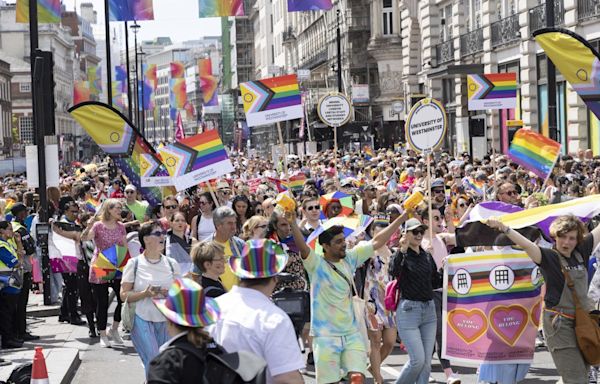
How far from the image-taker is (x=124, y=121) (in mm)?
19547

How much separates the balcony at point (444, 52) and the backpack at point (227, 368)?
38919 mm

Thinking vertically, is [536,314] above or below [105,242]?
below

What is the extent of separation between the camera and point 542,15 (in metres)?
33.1

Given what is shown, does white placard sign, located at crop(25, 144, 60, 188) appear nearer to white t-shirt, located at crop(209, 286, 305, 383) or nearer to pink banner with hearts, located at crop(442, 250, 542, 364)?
pink banner with hearts, located at crop(442, 250, 542, 364)

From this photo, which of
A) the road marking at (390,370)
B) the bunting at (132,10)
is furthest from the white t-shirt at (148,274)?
the bunting at (132,10)

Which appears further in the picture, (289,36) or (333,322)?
(289,36)

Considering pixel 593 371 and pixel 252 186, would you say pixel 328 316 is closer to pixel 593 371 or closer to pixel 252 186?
pixel 593 371

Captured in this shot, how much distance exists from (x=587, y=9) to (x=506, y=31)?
22.2 feet

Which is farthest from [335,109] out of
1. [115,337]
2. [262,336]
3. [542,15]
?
[262,336]

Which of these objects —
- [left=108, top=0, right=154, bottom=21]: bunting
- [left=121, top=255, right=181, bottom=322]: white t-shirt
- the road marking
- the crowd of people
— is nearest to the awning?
[left=108, top=0, right=154, bottom=21]: bunting

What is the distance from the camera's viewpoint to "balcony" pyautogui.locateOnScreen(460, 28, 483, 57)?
132ft

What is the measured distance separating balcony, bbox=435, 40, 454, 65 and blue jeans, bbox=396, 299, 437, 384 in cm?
3419

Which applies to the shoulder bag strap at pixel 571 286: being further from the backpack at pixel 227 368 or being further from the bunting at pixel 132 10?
the bunting at pixel 132 10

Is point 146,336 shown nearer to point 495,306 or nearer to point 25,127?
point 495,306
